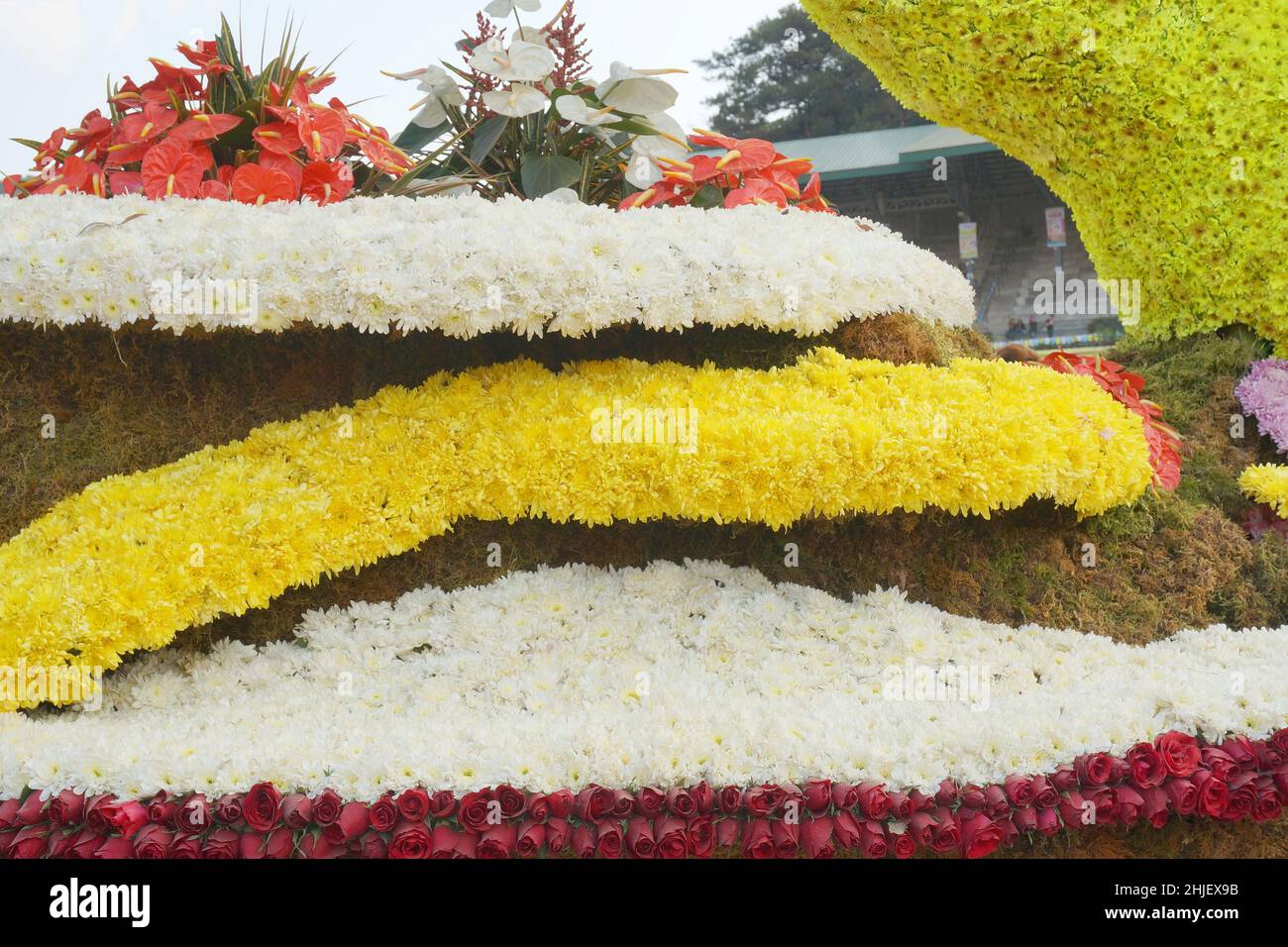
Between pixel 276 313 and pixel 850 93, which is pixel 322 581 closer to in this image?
pixel 276 313

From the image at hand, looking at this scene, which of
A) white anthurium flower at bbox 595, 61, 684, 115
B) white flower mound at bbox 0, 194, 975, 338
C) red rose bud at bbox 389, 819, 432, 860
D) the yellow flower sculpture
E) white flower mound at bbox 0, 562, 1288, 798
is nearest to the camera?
red rose bud at bbox 389, 819, 432, 860

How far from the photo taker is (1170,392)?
3623mm

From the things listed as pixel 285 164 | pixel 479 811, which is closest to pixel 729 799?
pixel 479 811

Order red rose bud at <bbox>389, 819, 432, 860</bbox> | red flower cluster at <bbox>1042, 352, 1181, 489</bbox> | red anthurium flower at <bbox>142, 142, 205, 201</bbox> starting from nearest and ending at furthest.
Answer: red rose bud at <bbox>389, 819, 432, 860</bbox> < red anthurium flower at <bbox>142, 142, 205, 201</bbox> < red flower cluster at <bbox>1042, 352, 1181, 489</bbox>

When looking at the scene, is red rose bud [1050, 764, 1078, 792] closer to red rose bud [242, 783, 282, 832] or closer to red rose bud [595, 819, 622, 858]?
red rose bud [595, 819, 622, 858]

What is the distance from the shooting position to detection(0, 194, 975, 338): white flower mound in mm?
2229

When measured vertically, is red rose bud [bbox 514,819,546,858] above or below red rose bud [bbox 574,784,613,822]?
below

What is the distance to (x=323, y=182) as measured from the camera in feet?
9.65

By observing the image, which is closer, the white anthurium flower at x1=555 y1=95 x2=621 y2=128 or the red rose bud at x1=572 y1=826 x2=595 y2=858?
the red rose bud at x1=572 y1=826 x2=595 y2=858

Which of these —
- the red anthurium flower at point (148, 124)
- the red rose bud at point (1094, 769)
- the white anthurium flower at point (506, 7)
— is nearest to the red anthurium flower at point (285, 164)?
the red anthurium flower at point (148, 124)

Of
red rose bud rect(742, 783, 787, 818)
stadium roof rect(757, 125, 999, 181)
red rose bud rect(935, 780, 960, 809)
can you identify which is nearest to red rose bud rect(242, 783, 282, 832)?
red rose bud rect(742, 783, 787, 818)

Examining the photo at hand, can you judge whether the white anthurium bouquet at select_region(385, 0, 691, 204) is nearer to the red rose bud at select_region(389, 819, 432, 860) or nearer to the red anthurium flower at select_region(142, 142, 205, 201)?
the red anthurium flower at select_region(142, 142, 205, 201)

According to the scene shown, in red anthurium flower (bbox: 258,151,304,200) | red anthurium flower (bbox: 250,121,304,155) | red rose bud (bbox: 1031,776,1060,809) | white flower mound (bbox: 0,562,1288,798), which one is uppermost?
red anthurium flower (bbox: 250,121,304,155)

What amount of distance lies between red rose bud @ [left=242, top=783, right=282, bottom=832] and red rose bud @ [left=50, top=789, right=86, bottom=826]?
1.15 ft
